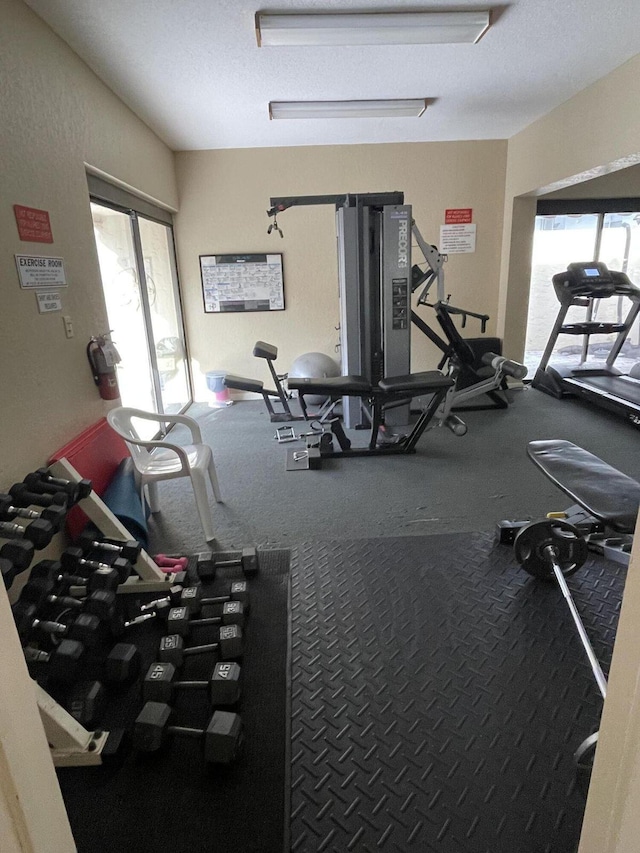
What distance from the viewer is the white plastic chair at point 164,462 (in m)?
2.34

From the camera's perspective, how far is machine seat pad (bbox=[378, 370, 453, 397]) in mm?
3188

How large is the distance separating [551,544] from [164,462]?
6.20ft

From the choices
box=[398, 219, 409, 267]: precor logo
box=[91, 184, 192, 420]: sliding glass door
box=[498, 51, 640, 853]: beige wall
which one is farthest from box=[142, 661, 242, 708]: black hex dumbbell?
box=[398, 219, 409, 267]: precor logo

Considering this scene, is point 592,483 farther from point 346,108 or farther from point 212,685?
point 346,108

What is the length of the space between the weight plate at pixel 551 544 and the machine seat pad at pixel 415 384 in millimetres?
1433

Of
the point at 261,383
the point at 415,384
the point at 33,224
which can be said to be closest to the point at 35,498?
the point at 33,224

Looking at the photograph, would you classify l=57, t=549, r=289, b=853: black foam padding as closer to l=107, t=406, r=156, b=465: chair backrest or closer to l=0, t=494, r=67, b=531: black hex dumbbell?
l=0, t=494, r=67, b=531: black hex dumbbell

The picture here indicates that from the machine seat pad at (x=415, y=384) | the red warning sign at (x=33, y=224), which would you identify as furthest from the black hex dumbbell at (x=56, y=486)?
the machine seat pad at (x=415, y=384)

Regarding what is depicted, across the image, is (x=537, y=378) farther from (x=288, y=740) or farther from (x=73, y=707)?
(x=73, y=707)

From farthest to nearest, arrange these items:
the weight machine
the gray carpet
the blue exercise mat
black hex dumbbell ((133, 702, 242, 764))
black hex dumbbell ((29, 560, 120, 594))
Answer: the weight machine
the gray carpet
the blue exercise mat
black hex dumbbell ((29, 560, 120, 594))
black hex dumbbell ((133, 702, 242, 764))

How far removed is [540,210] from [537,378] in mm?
1719

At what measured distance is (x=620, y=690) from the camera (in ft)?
1.82

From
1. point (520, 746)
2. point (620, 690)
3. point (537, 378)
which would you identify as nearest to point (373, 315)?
point (537, 378)

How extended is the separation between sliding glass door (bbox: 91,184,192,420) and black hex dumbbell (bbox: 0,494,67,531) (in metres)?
1.59
